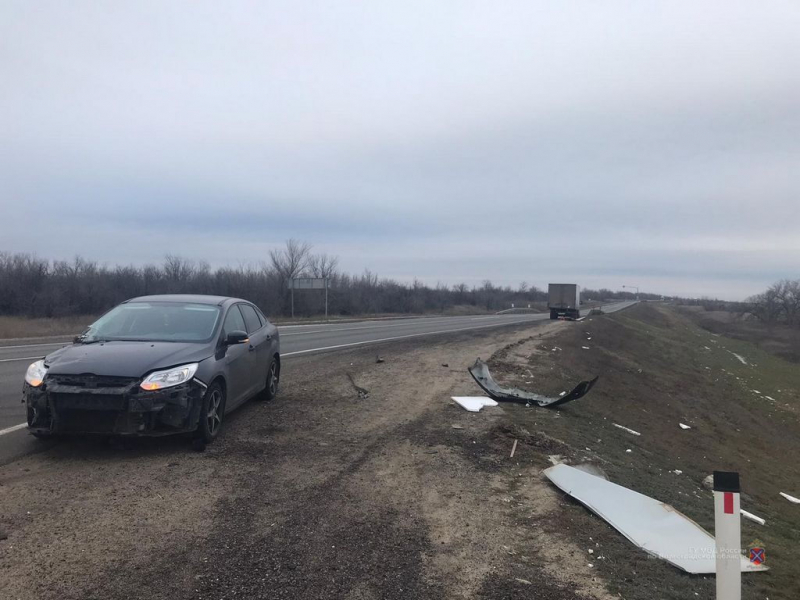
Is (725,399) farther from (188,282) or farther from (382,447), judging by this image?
(188,282)

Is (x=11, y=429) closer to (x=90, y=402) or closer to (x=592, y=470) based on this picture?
(x=90, y=402)

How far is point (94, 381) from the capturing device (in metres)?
5.83

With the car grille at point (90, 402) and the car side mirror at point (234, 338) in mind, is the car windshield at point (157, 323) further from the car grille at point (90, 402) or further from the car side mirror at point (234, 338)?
the car grille at point (90, 402)

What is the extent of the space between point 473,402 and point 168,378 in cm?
497

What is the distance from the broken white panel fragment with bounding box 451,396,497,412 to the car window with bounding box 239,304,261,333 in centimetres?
339

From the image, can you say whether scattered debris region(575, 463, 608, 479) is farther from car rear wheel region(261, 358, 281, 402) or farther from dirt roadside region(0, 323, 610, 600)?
car rear wheel region(261, 358, 281, 402)

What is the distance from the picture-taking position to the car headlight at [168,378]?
5.89 m

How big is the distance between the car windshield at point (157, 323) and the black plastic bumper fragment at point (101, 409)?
4.04 feet

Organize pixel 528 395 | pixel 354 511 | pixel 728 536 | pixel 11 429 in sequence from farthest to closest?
pixel 528 395 < pixel 11 429 < pixel 354 511 < pixel 728 536

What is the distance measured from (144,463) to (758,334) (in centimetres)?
7917

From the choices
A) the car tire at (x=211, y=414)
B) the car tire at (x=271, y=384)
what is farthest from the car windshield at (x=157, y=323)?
the car tire at (x=271, y=384)

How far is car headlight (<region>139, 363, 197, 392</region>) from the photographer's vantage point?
5.89m

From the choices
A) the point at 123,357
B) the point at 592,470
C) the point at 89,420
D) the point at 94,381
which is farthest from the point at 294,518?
the point at 592,470

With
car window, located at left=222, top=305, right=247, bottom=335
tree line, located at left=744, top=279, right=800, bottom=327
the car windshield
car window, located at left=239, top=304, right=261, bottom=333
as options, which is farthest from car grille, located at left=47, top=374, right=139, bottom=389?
tree line, located at left=744, top=279, right=800, bottom=327
